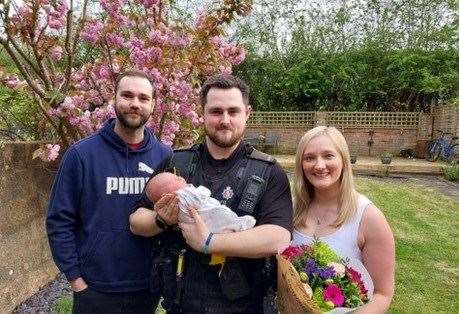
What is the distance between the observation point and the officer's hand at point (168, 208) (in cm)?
190

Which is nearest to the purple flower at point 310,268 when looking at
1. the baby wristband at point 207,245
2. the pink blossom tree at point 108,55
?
the baby wristband at point 207,245

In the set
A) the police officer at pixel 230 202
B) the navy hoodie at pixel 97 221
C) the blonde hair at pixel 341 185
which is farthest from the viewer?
the navy hoodie at pixel 97 221

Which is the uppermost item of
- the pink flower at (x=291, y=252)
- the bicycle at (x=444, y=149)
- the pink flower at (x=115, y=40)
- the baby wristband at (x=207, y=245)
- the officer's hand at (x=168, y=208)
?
the pink flower at (x=115, y=40)

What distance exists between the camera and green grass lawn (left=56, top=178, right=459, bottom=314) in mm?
5176

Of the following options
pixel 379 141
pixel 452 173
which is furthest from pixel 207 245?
pixel 379 141

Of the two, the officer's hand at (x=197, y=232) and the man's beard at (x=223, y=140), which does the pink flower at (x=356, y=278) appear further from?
the man's beard at (x=223, y=140)

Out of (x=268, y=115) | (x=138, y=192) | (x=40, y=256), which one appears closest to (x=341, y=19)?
(x=268, y=115)

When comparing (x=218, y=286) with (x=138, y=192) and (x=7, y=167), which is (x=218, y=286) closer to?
(x=138, y=192)

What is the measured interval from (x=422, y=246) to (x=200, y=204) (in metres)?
6.07

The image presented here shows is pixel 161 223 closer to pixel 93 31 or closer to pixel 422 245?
pixel 93 31

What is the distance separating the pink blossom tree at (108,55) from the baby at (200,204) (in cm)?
254

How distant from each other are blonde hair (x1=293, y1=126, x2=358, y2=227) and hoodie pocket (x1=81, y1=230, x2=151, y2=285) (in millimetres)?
814

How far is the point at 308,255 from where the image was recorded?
2.00 metres

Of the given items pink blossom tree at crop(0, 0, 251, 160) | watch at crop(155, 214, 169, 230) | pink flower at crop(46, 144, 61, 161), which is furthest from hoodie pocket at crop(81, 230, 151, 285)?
pink flower at crop(46, 144, 61, 161)
